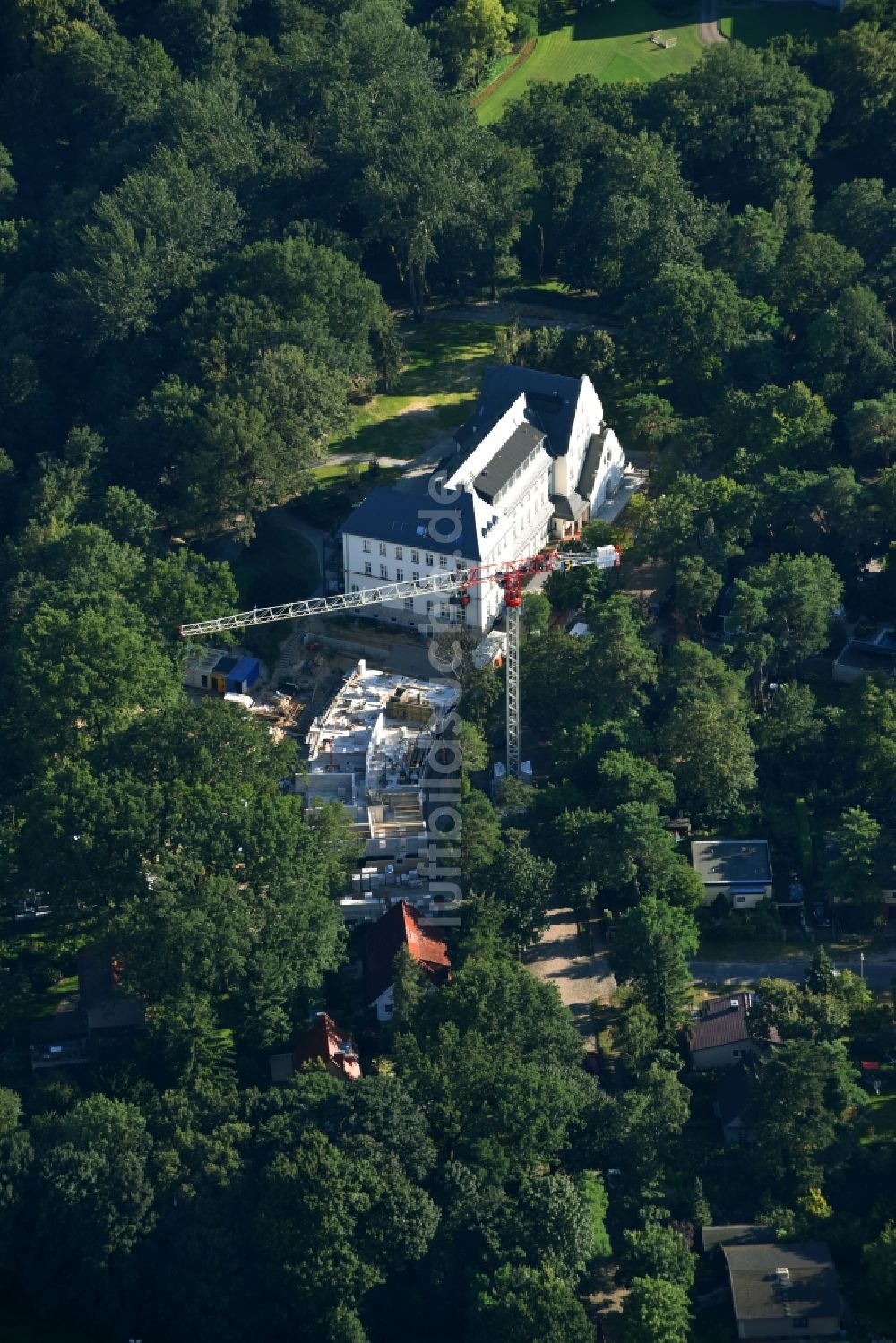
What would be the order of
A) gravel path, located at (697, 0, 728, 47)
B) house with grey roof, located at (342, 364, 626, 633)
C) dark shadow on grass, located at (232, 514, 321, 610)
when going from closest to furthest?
house with grey roof, located at (342, 364, 626, 633) → dark shadow on grass, located at (232, 514, 321, 610) → gravel path, located at (697, 0, 728, 47)

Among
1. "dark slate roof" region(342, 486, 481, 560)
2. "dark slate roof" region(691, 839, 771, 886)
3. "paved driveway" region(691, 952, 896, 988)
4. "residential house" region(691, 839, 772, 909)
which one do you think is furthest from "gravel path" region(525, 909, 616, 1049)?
"dark slate roof" region(342, 486, 481, 560)

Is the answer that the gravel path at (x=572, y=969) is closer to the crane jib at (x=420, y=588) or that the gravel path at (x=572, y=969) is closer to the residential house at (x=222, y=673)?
the crane jib at (x=420, y=588)

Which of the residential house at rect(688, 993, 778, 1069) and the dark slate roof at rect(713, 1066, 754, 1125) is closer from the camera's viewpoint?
the dark slate roof at rect(713, 1066, 754, 1125)

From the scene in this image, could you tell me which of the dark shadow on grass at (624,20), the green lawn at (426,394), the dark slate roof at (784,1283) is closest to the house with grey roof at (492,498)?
the green lawn at (426,394)

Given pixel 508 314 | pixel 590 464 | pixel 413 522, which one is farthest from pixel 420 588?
pixel 508 314

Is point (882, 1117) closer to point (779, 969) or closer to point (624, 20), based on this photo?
point (779, 969)

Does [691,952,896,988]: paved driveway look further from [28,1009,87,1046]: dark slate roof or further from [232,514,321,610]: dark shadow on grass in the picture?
[232,514,321,610]: dark shadow on grass
